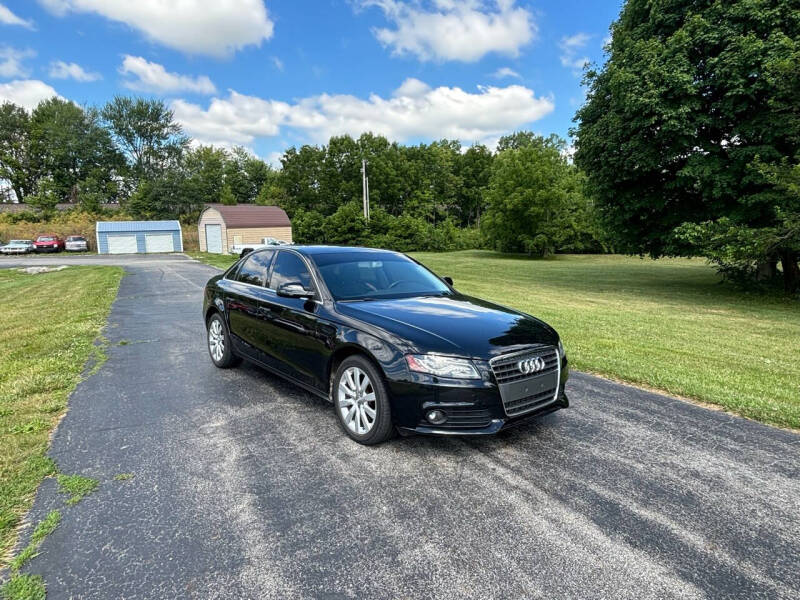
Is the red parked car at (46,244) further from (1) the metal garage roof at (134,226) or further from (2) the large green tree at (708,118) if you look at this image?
(2) the large green tree at (708,118)

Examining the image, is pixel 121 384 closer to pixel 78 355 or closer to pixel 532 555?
pixel 78 355

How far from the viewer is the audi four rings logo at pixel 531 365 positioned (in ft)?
11.3

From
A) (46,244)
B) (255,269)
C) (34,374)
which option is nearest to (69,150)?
(46,244)

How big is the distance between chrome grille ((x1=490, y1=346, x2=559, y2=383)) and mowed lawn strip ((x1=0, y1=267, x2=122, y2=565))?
300 cm

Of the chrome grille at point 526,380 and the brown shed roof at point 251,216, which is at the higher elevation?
the brown shed roof at point 251,216

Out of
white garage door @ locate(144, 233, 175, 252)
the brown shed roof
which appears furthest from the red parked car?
the brown shed roof

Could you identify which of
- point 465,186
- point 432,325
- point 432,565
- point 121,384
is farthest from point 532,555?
point 465,186

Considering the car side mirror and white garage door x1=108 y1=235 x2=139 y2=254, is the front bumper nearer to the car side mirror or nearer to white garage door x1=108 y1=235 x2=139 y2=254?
the car side mirror

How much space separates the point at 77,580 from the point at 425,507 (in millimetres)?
1817

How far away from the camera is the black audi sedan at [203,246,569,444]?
3.28 meters

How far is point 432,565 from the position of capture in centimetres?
232

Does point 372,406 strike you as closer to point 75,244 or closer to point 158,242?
point 158,242

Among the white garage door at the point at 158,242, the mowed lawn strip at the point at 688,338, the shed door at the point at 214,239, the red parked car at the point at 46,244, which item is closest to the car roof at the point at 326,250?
the mowed lawn strip at the point at 688,338

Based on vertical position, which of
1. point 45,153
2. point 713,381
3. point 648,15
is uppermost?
point 45,153
